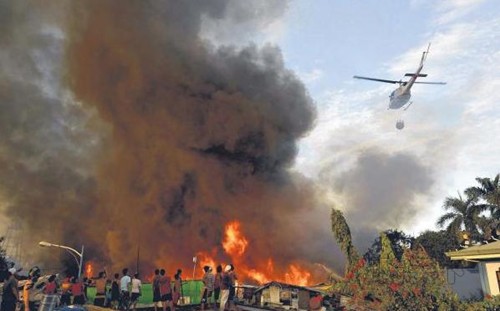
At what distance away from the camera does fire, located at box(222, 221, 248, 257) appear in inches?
1901

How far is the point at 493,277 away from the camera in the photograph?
17188 millimetres

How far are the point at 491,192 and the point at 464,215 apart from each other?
4.56 m

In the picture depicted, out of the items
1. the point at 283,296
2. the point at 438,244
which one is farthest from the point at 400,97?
the point at 438,244

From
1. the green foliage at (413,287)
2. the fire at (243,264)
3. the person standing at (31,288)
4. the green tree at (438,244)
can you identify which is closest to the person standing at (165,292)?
the person standing at (31,288)

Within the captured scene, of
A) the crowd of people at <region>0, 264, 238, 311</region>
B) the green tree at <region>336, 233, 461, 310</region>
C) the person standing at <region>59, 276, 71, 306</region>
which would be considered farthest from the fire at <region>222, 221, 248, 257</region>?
the green tree at <region>336, 233, 461, 310</region>

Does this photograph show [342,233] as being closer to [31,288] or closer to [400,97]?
[400,97]

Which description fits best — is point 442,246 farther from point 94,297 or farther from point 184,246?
point 94,297

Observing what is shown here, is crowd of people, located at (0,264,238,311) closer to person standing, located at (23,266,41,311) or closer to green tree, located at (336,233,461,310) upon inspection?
person standing, located at (23,266,41,311)

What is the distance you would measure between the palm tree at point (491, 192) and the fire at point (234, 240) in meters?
25.6

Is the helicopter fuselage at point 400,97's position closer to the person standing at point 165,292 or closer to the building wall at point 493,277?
the building wall at point 493,277

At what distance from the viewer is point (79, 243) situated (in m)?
53.2

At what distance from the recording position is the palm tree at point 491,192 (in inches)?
1459

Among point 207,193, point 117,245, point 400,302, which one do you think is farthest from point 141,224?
point 400,302

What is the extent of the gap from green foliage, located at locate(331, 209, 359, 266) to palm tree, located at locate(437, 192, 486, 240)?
13457 mm
